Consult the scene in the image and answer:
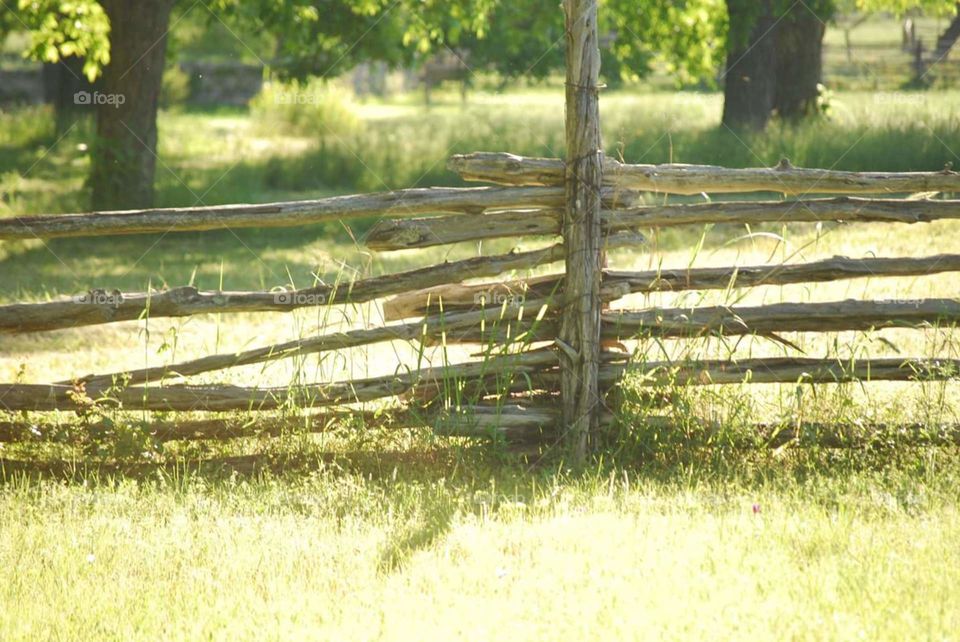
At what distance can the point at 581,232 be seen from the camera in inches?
180

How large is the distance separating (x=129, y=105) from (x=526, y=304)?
800 cm

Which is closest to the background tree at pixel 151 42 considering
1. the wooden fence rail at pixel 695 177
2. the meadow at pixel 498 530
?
the meadow at pixel 498 530

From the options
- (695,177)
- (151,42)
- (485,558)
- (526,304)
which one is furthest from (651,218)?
(151,42)

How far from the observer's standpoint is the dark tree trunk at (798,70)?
14.8m

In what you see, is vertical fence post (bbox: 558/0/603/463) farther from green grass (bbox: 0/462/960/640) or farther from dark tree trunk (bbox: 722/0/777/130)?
dark tree trunk (bbox: 722/0/777/130)

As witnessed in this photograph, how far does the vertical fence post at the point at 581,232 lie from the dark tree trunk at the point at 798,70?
1091 cm

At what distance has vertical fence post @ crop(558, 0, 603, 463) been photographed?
4.48 m

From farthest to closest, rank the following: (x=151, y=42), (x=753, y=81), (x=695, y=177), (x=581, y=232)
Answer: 1. (x=753, y=81)
2. (x=151, y=42)
3. (x=695, y=177)
4. (x=581, y=232)

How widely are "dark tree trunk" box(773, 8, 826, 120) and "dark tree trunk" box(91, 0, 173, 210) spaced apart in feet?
26.5

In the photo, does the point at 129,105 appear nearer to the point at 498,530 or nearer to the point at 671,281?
the point at 671,281

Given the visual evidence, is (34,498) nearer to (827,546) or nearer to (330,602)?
(330,602)

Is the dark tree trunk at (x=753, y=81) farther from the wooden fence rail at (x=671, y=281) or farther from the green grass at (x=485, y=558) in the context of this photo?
the green grass at (x=485, y=558)

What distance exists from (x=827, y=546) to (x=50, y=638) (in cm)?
241

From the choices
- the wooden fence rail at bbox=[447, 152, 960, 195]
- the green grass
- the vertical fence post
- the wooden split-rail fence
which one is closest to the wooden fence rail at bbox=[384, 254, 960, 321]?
the wooden split-rail fence
